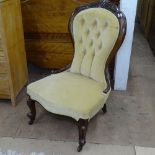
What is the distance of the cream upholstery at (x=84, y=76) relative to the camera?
1756mm

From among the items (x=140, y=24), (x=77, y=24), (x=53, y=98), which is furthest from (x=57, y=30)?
(x=140, y=24)

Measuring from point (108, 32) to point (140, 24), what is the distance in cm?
332

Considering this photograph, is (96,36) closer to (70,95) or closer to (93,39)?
(93,39)

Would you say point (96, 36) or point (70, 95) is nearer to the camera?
point (70, 95)

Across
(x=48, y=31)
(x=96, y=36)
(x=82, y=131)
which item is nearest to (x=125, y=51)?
(x=96, y=36)

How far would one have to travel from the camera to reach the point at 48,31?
2607mm

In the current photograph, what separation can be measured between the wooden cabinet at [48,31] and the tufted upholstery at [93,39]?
463 mm

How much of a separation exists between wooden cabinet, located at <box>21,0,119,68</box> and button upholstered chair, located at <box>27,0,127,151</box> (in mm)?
452

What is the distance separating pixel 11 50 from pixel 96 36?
2.55 ft

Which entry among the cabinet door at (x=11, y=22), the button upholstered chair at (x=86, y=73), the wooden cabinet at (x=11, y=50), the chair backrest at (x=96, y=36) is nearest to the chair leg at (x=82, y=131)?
the button upholstered chair at (x=86, y=73)

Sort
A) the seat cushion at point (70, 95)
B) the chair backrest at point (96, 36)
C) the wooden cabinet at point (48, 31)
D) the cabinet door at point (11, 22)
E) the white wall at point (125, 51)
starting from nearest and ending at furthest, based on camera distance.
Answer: the seat cushion at point (70, 95) < the chair backrest at point (96, 36) < the cabinet door at point (11, 22) < the white wall at point (125, 51) < the wooden cabinet at point (48, 31)

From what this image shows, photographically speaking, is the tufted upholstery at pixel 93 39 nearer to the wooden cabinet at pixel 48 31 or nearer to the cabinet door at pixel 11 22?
the wooden cabinet at pixel 48 31

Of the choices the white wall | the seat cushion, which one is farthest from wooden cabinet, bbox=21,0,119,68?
the seat cushion

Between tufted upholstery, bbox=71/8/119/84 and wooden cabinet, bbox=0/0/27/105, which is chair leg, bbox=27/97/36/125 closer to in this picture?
wooden cabinet, bbox=0/0/27/105
